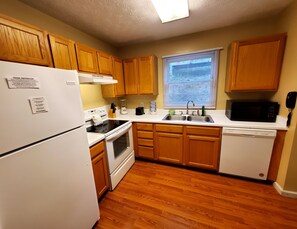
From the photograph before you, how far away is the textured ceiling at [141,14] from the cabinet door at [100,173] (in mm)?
1760

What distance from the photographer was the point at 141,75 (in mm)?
2562

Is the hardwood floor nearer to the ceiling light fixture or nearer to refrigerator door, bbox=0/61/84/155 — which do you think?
refrigerator door, bbox=0/61/84/155

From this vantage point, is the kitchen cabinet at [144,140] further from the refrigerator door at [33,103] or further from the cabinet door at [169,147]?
the refrigerator door at [33,103]

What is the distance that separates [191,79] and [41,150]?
246 cm

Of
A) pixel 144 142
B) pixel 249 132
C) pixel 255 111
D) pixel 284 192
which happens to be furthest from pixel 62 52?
pixel 284 192

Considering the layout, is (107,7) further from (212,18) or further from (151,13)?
(212,18)

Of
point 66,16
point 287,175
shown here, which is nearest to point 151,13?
point 66,16

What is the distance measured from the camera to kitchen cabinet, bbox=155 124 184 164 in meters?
2.17

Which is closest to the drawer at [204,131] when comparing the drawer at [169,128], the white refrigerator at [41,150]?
the drawer at [169,128]

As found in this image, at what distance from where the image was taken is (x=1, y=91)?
2.23 feet

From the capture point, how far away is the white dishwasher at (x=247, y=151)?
5.61 feet

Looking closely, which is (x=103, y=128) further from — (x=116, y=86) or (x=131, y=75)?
(x=131, y=75)

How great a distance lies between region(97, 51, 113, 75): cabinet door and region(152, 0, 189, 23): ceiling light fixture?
3.37 ft

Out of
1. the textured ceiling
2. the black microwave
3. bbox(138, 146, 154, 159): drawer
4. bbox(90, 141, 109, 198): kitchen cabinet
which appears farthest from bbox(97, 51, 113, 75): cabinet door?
the black microwave
